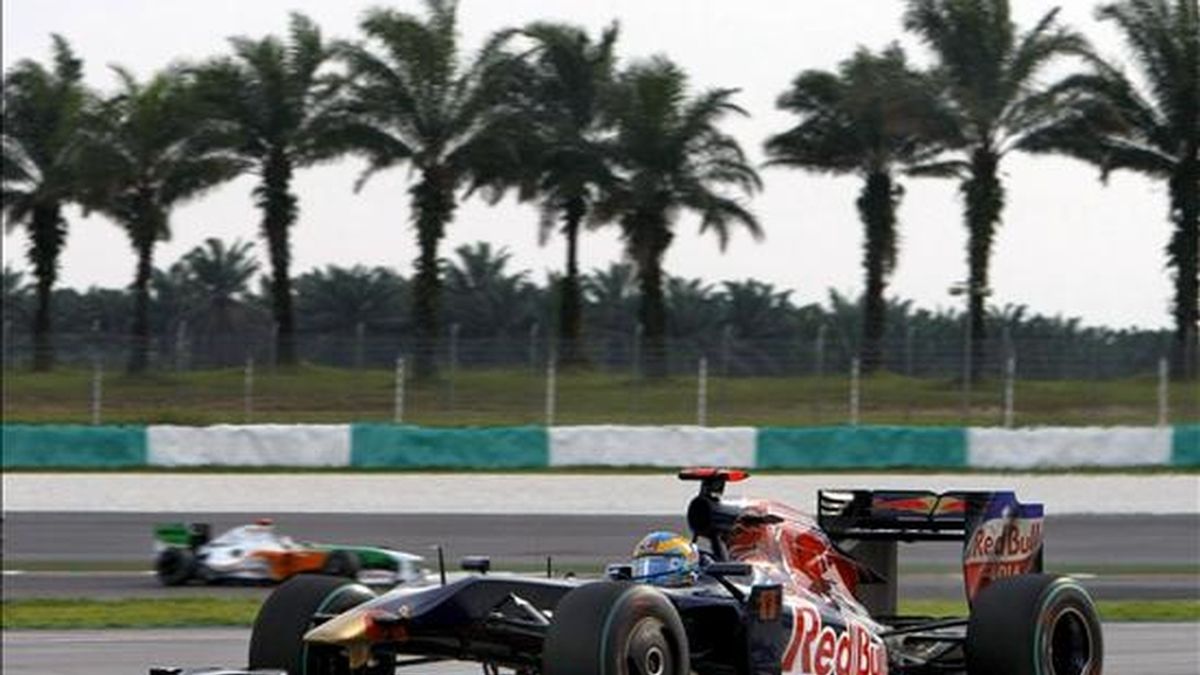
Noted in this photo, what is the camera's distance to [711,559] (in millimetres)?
10539

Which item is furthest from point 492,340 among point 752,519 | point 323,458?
point 752,519

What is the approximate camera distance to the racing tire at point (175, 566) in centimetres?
2286

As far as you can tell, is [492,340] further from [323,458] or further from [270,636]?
[270,636]

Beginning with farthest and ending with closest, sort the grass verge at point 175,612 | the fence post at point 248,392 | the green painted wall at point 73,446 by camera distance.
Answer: the fence post at point 248,392 → the green painted wall at point 73,446 → the grass verge at point 175,612

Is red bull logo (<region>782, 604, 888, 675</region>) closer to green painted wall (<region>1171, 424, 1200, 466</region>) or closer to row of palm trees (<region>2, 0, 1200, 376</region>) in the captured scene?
green painted wall (<region>1171, 424, 1200, 466</region>)

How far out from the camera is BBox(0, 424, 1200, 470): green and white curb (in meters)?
31.9

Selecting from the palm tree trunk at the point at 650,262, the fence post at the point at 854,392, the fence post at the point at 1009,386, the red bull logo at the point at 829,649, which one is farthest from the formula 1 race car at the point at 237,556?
the palm tree trunk at the point at 650,262

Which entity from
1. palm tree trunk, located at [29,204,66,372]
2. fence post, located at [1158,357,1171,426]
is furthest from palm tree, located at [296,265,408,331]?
fence post, located at [1158,357,1171,426]

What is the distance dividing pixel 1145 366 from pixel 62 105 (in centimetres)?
2294

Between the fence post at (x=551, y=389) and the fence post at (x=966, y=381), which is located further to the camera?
the fence post at (x=551, y=389)

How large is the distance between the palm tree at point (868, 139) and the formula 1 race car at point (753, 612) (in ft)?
95.6

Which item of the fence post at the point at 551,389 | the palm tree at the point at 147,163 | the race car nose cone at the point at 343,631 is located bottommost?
the race car nose cone at the point at 343,631

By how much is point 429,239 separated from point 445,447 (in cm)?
986

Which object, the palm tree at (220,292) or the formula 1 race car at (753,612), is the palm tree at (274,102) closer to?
the palm tree at (220,292)
